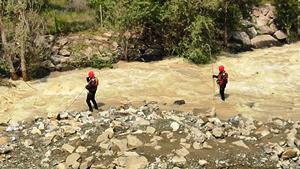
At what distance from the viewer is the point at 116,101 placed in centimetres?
2302

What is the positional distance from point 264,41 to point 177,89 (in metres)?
10.5

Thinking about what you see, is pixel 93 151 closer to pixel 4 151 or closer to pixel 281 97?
pixel 4 151

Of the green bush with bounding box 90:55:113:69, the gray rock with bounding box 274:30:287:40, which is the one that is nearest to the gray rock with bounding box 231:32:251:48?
the gray rock with bounding box 274:30:287:40

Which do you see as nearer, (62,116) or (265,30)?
(62,116)

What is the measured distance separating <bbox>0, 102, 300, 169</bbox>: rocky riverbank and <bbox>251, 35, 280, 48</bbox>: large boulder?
12.4 m

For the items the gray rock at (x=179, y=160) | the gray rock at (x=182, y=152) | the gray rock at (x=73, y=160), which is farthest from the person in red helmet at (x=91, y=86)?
the gray rock at (x=179, y=160)

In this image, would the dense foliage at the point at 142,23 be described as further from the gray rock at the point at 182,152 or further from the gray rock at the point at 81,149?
the gray rock at the point at 182,152

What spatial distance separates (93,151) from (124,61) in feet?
38.3

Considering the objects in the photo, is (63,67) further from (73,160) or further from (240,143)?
(240,143)

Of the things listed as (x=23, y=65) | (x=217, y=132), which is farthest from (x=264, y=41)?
(x=23, y=65)

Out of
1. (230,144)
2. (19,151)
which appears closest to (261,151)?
(230,144)

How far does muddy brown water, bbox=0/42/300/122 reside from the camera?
2222 cm

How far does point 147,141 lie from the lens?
19.0 meters

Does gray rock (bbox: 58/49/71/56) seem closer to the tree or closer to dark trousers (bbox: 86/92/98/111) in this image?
dark trousers (bbox: 86/92/98/111)
